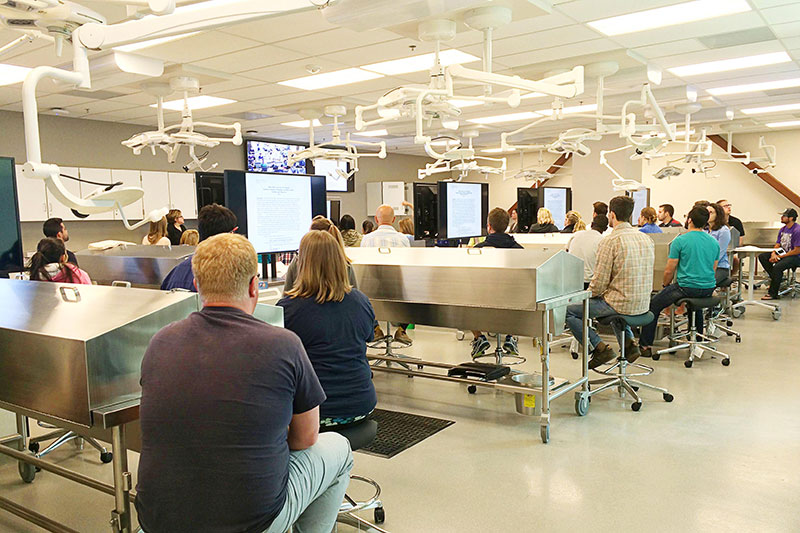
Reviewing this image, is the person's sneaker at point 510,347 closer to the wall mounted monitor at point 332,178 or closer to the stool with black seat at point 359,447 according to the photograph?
the stool with black seat at point 359,447

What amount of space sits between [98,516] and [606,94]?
7.70 m

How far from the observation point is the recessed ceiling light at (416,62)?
6.13 metres

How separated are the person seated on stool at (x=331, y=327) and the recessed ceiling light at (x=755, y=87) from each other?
23.8 ft

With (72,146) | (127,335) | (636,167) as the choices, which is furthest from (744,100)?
(72,146)

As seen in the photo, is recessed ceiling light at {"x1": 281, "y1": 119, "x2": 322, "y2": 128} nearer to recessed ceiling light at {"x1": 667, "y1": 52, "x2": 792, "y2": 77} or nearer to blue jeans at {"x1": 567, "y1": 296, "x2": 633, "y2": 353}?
recessed ceiling light at {"x1": 667, "y1": 52, "x2": 792, "y2": 77}

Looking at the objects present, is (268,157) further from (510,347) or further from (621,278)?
(621,278)

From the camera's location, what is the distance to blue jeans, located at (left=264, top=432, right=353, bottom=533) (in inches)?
72.1

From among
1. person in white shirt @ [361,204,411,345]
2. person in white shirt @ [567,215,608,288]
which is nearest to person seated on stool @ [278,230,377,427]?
person in white shirt @ [361,204,411,345]

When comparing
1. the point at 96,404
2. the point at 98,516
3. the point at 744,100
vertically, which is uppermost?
→ the point at 744,100

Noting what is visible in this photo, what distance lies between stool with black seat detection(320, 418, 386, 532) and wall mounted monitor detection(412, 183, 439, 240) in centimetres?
440

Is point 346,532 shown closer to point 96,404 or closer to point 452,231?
point 96,404

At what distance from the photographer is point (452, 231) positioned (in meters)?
7.08

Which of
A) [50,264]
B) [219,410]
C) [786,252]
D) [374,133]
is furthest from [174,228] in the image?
[786,252]

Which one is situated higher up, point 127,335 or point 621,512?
point 127,335
